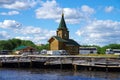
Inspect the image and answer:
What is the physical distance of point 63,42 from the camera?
383ft

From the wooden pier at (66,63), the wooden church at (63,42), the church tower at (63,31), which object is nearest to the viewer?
the wooden pier at (66,63)

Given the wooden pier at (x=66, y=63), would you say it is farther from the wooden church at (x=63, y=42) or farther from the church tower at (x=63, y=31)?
the church tower at (x=63, y=31)

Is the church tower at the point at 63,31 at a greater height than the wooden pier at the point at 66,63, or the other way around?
the church tower at the point at 63,31

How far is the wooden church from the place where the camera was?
11620cm

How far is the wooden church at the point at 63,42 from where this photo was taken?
381 ft

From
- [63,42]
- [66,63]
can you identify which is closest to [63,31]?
[63,42]

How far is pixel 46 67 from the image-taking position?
207ft

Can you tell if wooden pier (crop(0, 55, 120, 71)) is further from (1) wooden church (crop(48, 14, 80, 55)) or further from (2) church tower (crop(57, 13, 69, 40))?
(2) church tower (crop(57, 13, 69, 40))

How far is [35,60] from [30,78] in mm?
18775

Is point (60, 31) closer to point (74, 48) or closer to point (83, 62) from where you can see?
point (74, 48)

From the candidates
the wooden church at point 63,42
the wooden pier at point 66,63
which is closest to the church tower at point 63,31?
the wooden church at point 63,42

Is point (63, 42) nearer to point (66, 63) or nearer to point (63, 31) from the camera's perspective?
point (63, 31)

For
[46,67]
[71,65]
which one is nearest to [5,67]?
[46,67]

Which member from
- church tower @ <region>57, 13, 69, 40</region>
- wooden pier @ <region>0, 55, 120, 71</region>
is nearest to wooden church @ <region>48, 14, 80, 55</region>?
church tower @ <region>57, 13, 69, 40</region>
